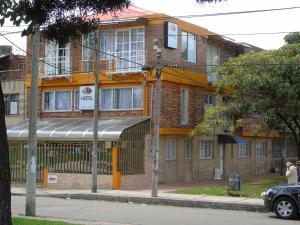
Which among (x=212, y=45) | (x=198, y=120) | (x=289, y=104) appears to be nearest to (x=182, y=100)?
(x=198, y=120)

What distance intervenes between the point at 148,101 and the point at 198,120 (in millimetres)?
4606

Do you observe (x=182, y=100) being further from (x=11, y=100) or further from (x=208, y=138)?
(x=11, y=100)

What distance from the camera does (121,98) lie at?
31766mm

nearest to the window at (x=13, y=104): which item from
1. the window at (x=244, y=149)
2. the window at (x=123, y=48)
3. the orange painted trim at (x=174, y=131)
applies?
the window at (x=123, y=48)

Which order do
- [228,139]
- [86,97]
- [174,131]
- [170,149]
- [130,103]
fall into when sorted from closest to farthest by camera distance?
[130,103], [174,131], [170,149], [86,97], [228,139]

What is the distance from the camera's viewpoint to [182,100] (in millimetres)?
32781

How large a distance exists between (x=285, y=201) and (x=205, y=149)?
18.1 meters

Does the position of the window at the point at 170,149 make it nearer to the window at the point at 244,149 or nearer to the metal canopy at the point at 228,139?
the metal canopy at the point at 228,139

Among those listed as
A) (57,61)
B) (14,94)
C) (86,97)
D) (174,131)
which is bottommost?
(174,131)

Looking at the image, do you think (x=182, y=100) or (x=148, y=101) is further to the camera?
(x=182, y=100)

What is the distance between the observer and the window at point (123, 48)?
30922 millimetres

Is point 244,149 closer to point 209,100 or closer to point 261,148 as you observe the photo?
point 261,148

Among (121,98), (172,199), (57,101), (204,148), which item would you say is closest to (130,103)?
(121,98)

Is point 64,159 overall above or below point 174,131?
below
